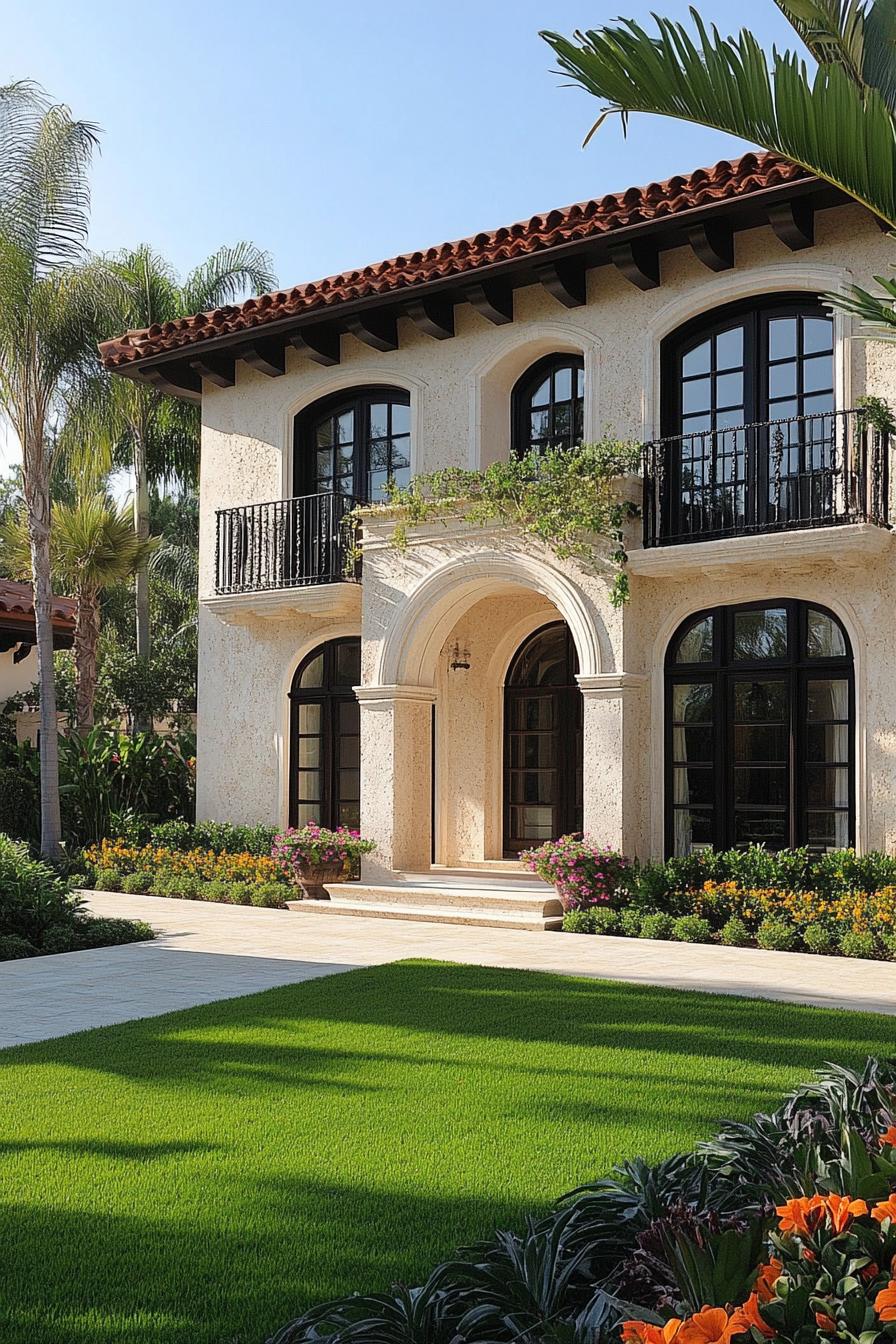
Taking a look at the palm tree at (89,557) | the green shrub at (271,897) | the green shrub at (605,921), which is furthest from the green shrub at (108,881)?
the palm tree at (89,557)

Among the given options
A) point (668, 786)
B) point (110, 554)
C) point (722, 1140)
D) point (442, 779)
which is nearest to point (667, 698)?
point (668, 786)

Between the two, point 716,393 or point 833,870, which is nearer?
point 833,870

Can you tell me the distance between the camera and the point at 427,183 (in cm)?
1366

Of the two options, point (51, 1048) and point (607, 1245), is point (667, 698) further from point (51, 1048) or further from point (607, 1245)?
point (607, 1245)

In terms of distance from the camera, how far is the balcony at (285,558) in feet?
53.7

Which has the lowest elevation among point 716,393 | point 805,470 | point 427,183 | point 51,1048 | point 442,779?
point 51,1048

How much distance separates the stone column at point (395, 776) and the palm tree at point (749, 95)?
417 inches

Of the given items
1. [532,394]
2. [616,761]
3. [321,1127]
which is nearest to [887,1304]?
[321,1127]

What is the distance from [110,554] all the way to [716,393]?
14.1 m

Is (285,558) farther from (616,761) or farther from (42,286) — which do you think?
(616,761)

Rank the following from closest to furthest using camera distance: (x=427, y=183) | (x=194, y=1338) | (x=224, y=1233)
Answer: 1. (x=194, y=1338)
2. (x=224, y=1233)
3. (x=427, y=183)

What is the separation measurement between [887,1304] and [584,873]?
35.7 ft

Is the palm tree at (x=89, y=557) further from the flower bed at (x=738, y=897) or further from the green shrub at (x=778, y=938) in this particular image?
the green shrub at (x=778, y=938)

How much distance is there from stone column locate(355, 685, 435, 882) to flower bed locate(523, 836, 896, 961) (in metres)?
2.17
